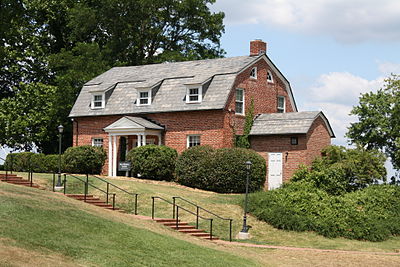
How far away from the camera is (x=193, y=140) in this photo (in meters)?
39.8

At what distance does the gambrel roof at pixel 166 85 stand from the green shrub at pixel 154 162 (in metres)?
2.99

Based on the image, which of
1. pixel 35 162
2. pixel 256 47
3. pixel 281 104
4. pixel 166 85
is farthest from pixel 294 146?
pixel 35 162

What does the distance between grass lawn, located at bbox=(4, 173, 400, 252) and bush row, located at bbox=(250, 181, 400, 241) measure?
0.48 metres

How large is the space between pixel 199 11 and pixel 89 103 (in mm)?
14252

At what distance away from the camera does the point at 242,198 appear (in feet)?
109

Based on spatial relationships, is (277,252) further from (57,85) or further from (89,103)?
(57,85)

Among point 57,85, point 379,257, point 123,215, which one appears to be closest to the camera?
point 379,257

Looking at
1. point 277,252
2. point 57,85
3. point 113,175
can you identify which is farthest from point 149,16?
point 277,252

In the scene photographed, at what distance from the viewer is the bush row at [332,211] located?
29141mm

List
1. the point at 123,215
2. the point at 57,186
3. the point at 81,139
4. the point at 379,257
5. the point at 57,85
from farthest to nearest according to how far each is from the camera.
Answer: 1. the point at 57,85
2. the point at 81,139
3. the point at 57,186
4. the point at 123,215
5. the point at 379,257

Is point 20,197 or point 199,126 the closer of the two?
point 20,197

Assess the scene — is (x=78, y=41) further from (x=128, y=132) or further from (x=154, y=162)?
(x=154, y=162)

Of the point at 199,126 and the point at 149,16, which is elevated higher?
the point at 149,16

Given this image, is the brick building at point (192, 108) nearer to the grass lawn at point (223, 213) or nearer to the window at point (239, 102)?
the window at point (239, 102)
